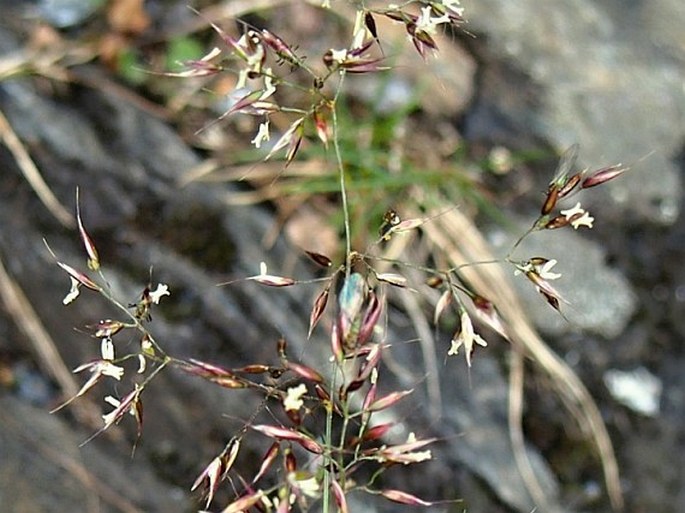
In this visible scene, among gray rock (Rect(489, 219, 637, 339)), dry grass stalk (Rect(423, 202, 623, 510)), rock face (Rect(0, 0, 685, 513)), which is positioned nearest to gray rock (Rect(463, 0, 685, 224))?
rock face (Rect(0, 0, 685, 513))

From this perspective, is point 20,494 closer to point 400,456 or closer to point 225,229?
point 225,229

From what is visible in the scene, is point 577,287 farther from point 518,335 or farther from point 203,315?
point 203,315

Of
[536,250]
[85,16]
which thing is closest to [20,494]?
[85,16]

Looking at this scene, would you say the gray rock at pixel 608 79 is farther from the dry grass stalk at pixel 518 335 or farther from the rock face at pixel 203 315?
the dry grass stalk at pixel 518 335

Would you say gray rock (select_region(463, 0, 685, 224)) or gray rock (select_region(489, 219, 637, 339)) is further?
gray rock (select_region(463, 0, 685, 224))

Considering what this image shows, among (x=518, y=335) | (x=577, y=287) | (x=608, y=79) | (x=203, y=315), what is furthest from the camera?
(x=608, y=79)

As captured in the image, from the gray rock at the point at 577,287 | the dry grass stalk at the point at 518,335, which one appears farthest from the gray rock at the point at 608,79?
the dry grass stalk at the point at 518,335

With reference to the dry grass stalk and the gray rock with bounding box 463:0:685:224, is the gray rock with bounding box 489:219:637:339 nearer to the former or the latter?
the dry grass stalk

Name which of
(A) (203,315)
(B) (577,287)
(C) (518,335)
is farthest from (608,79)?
(A) (203,315)

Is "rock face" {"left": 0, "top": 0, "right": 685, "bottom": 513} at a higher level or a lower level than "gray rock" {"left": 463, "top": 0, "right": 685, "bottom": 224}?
lower
